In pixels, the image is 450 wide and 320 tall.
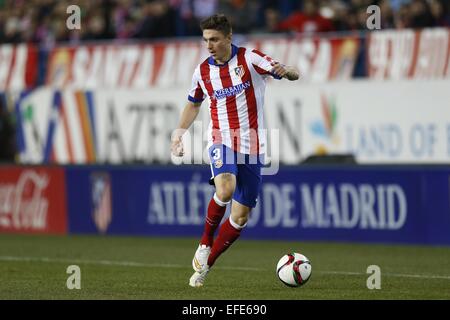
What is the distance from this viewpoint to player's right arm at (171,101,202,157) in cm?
1028

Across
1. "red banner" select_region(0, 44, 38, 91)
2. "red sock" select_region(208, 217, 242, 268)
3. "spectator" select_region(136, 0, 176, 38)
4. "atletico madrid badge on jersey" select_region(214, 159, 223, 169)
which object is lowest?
"red sock" select_region(208, 217, 242, 268)

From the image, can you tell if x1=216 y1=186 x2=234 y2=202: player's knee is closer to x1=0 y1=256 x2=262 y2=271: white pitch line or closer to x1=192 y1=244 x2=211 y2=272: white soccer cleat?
x1=192 y1=244 x2=211 y2=272: white soccer cleat

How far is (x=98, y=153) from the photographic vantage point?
2169cm

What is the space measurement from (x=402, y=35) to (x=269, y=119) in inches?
121

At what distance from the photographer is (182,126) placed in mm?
10562

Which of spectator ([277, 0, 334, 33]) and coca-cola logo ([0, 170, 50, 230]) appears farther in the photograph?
spectator ([277, 0, 334, 33])

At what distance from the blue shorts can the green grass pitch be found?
83 cm

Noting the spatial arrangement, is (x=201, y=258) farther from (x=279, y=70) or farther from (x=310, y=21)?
(x=310, y=21)

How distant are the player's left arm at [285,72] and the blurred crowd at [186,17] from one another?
8137 millimetres

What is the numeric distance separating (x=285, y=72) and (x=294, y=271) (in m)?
1.77

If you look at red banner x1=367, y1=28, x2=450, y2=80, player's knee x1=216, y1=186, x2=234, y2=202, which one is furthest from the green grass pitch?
red banner x1=367, y1=28, x2=450, y2=80

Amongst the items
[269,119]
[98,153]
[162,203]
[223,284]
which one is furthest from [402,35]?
[223,284]

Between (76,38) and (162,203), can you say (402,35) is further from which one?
(76,38)
